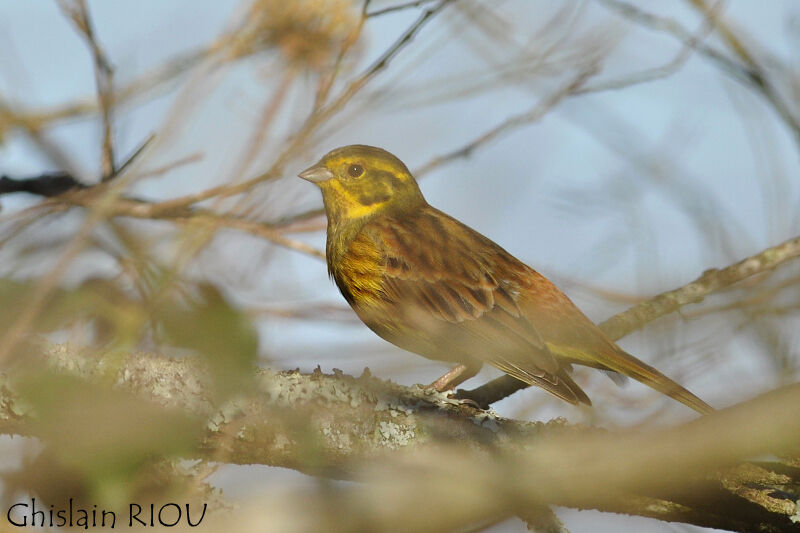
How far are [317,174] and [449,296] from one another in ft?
3.79

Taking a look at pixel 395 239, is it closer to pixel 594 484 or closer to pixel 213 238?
pixel 213 238

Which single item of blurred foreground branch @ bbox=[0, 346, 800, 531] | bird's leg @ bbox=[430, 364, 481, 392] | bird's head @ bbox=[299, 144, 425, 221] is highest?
bird's head @ bbox=[299, 144, 425, 221]

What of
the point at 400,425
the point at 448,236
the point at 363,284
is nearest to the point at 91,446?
the point at 400,425

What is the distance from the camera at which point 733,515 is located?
2814mm

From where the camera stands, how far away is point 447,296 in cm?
459

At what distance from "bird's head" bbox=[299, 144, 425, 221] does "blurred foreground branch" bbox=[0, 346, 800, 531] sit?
199 centimetres

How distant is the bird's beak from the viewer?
5.14 m

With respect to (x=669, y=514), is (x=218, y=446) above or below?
above

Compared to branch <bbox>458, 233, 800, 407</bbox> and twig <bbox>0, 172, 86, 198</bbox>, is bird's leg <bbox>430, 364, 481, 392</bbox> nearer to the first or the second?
branch <bbox>458, 233, 800, 407</bbox>

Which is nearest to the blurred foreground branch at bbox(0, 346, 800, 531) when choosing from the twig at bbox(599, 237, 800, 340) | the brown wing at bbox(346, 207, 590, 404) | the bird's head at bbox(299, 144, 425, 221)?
the brown wing at bbox(346, 207, 590, 404)

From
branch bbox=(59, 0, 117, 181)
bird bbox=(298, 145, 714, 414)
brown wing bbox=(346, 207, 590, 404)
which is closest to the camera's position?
branch bbox=(59, 0, 117, 181)

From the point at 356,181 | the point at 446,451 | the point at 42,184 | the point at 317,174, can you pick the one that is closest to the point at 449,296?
the point at 356,181

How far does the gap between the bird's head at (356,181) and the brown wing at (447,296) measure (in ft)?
1.01

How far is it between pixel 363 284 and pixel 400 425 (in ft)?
5.30
